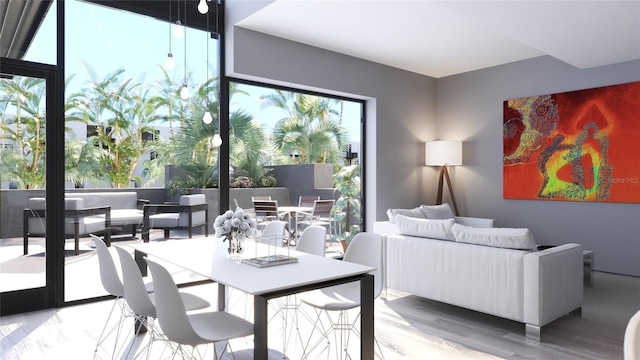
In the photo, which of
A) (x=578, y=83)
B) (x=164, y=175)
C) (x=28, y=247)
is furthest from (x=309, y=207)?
(x=578, y=83)

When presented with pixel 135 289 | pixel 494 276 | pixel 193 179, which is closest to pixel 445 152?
pixel 494 276

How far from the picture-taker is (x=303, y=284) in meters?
2.30

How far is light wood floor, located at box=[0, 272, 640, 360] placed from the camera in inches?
124

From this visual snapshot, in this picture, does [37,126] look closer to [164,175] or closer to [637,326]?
[164,175]

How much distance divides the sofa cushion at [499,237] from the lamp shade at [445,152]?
10.2 feet

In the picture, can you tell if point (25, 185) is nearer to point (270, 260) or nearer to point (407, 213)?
point (270, 260)

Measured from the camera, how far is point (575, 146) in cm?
592

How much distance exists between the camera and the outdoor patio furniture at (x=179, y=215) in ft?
15.8

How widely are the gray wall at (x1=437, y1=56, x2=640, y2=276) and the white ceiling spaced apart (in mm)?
260

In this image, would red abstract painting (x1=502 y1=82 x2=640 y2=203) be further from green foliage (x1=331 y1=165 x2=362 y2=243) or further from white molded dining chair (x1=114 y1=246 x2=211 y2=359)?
white molded dining chair (x1=114 y1=246 x2=211 y2=359)

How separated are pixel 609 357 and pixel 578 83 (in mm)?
4075

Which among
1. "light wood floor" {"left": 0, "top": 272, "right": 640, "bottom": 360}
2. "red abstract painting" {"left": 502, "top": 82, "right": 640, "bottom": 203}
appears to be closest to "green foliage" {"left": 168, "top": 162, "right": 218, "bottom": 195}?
"light wood floor" {"left": 0, "top": 272, "right": 640, "bottom": 360}

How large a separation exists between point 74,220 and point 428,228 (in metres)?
3.42

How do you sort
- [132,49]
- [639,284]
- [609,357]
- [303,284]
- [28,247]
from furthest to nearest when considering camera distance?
[639,284], [132,49], [28,247], [609,357], [303,284]
